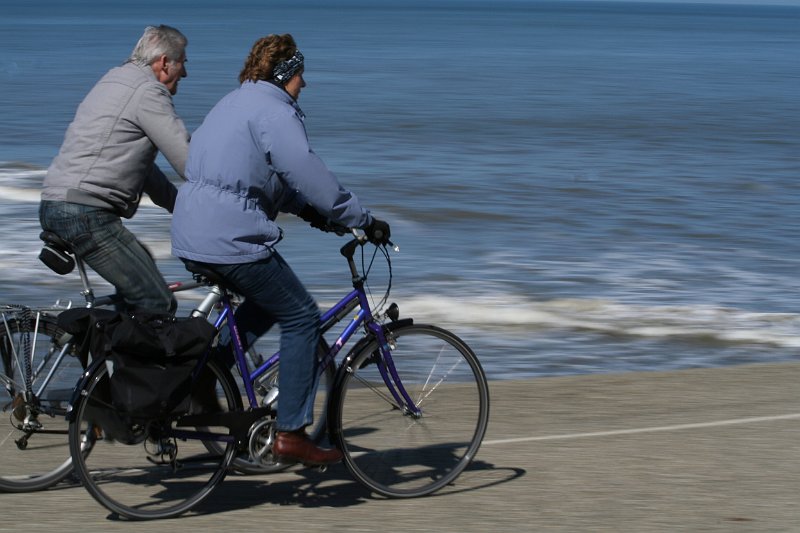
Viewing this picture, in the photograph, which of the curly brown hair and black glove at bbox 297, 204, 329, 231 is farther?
black glove at bbox 297, 204, 329, 231

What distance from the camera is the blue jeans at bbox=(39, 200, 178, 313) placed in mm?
5316

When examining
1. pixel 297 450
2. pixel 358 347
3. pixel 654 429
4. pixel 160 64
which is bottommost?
pixel 654 429

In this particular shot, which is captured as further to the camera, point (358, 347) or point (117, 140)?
point (358, 347)

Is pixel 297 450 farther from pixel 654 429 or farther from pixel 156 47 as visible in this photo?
pixel 654 429

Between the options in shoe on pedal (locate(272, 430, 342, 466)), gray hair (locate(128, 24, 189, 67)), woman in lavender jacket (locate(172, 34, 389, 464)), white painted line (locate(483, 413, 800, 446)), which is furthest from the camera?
white painted line (locate(483, 413, 800, 446))

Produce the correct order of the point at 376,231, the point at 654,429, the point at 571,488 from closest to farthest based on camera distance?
the point at 376,231
the point at 571,488
the point at 654,429

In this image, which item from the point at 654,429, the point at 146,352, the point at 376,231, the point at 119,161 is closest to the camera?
the point at 146,352

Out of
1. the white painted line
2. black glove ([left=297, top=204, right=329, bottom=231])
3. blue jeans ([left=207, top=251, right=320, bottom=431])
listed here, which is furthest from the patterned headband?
the white painted line

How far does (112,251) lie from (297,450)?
1.12 metres

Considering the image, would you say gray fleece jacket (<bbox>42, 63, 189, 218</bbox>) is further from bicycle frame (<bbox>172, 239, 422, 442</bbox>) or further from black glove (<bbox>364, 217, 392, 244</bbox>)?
black glove (<bbox>364, 217, 392, 244</bbox>)

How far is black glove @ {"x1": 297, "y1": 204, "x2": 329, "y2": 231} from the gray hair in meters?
0.83

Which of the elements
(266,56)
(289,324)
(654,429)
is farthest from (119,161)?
(654,429)

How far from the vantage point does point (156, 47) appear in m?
5.41

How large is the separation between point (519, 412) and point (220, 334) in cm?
238
